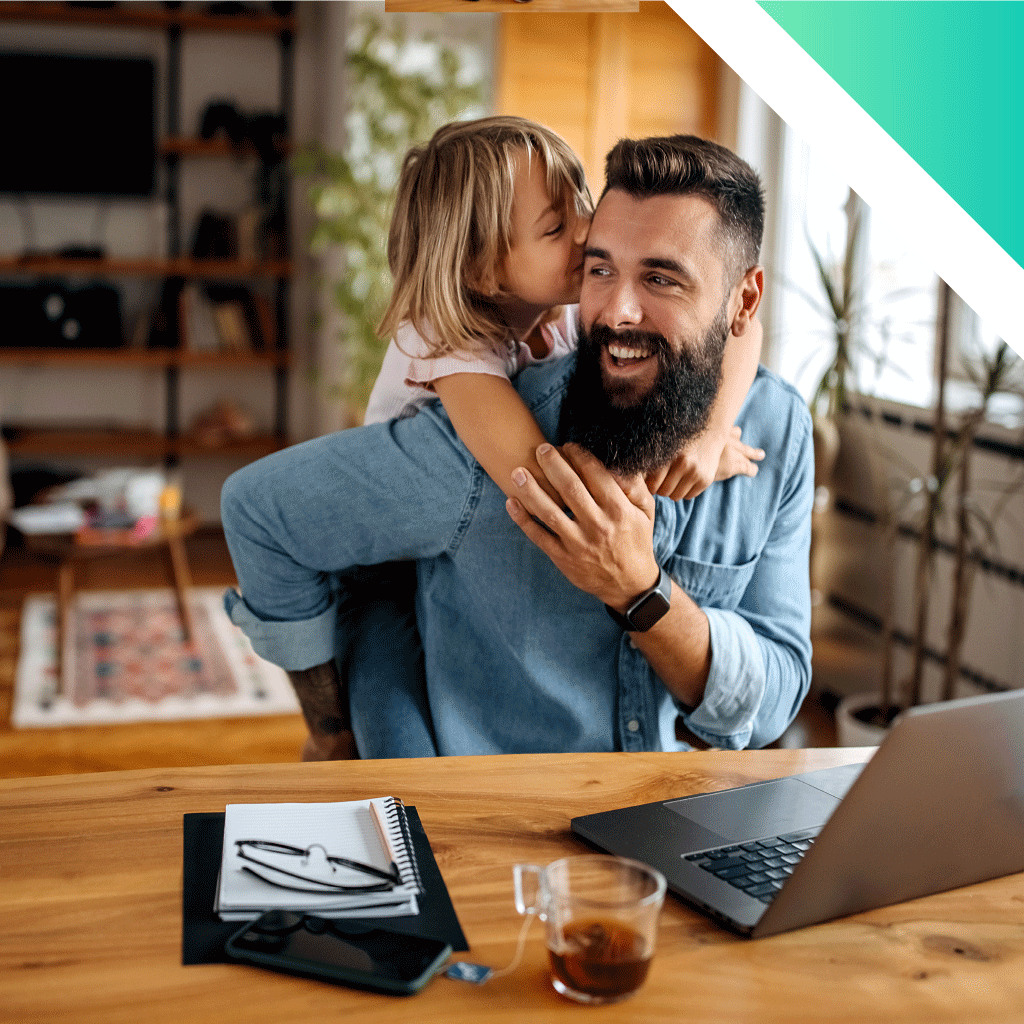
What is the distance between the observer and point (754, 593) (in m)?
1.44

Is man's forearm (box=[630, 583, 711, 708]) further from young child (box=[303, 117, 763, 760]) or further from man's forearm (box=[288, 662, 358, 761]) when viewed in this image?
man's forearm (box=[288, 662, 358, 761])

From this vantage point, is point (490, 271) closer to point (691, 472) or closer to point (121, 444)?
→ point (691, 472)

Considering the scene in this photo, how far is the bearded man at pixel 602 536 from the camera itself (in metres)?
1.27

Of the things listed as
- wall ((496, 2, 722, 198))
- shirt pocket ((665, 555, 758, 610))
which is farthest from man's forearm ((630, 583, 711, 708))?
Answer: wall ((496, 2, 722, 198))

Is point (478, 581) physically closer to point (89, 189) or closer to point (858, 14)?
point (858, 14)

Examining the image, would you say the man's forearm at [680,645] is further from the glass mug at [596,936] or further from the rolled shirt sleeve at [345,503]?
the glass mug at [596,936]

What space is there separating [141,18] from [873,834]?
5.58 metres

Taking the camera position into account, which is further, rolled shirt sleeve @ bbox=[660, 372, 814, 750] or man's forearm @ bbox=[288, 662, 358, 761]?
man's forearm @ bbox=[288, 662, 358, 761]

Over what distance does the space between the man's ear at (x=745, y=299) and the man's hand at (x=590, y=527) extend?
26 centimetres

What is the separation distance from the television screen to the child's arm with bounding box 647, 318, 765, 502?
478 centimetres

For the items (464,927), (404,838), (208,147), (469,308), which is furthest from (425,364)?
(208,147)

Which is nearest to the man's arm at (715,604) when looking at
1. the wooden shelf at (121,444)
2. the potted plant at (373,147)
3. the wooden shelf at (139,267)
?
the potted plant at (373,147)

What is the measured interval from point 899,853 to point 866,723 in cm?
234

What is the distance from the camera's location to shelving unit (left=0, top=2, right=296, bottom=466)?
5410 mm
